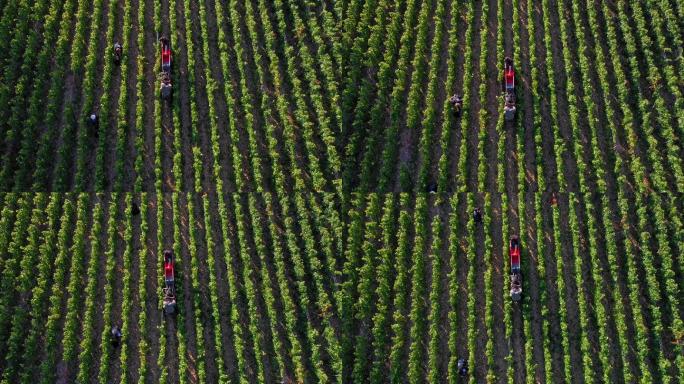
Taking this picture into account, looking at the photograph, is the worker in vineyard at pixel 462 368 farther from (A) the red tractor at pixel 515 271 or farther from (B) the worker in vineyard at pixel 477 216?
(B) the worker in vineyard at pixel 477 216

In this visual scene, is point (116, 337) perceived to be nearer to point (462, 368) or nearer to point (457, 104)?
point (462, 368)

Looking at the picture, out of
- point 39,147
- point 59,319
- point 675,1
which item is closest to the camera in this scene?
point 59,319

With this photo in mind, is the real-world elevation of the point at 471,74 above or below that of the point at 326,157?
above

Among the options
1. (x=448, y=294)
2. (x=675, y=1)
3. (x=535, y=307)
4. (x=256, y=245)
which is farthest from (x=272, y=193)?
(x=675, y=1)

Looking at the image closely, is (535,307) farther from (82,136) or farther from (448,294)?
(82,136)

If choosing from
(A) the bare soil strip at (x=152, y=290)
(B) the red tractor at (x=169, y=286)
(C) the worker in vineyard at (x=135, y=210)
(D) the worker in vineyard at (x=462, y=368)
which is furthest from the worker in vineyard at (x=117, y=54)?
(D) the worker in vineyard at (x=462, y=368)

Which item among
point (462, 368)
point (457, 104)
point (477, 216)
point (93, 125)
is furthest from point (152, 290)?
point (457, 104)
